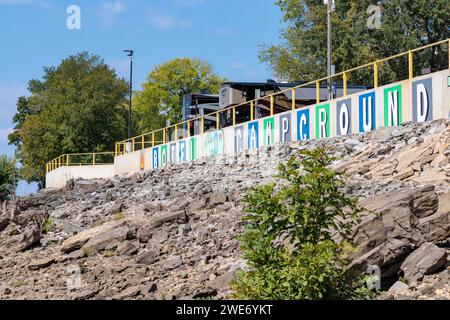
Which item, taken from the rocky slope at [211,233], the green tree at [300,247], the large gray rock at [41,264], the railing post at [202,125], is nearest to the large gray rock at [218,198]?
the rocky slope at [211,233]

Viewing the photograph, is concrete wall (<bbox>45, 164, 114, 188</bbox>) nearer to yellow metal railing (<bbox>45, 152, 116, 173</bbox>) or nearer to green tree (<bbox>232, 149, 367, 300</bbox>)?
yellow metal railing (<bbox>45, 152, 116, 173</bbox>)

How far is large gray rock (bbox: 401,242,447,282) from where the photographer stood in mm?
11148

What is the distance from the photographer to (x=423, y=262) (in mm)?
11227

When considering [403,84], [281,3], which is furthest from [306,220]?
[281,3]

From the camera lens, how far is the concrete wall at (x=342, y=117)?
20969mm

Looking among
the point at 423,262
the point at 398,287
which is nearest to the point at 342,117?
the point at 423,262

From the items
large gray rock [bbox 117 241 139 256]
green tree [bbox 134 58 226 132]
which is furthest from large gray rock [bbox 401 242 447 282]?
green tree [bbox 134 58 226 132]

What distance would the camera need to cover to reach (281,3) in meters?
60.3

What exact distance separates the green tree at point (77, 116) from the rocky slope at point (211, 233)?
42.7m

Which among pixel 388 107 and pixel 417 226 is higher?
pixel 388 107

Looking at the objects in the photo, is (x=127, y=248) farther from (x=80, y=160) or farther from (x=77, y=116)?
(x=77, y=116)

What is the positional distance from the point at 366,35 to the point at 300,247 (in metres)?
44.6
